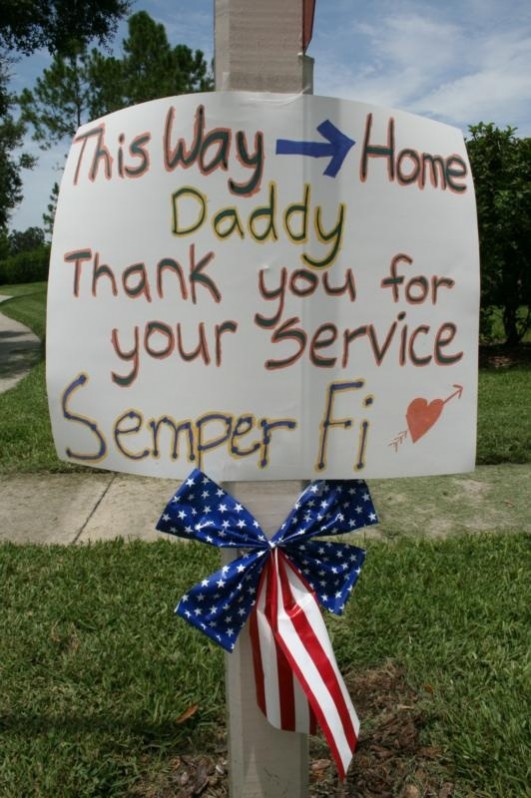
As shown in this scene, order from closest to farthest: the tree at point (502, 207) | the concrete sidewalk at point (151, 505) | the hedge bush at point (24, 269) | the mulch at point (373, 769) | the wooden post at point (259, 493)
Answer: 1. the wooden post at point (259, 493)
2. the mulch at point (373, 769)
3. the concrete sidewalk at point (151, 505)
4. the tree at point (502, 207)
5. the hedge bush at point (24, 269)

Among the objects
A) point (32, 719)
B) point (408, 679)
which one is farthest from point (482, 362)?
point (32, 719)

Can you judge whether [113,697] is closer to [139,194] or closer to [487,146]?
[139,194]

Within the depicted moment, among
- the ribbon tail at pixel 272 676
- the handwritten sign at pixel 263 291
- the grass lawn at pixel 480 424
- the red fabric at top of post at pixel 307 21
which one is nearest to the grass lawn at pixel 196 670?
the ribbon tail at pixel 272 676

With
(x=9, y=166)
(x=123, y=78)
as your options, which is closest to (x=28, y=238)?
(x=123, y=78)

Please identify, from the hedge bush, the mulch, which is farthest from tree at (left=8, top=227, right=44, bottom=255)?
the mulch

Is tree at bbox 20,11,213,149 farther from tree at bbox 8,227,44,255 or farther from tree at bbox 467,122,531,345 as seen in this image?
tree at bbox 8,227,44,255

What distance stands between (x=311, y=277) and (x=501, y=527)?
8.88ft

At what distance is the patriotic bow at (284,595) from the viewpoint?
4.61 feet

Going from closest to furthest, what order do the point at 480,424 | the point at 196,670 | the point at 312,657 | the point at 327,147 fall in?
the point at 327,147, the point at 312,657, the point at 196,670, the point at 480,424

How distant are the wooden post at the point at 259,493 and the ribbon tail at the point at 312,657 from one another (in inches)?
4.1

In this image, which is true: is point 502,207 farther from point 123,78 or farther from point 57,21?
point 123,78

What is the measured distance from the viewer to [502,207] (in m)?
8.67

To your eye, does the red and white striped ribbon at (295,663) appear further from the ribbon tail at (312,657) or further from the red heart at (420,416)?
the red heart at (420,416)

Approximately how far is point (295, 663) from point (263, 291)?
716mm
